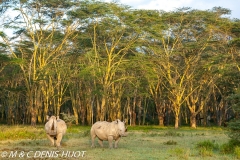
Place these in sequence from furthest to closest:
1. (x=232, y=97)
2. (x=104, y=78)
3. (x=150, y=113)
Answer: (x=150, y=113) < (x=104, y=78) < (x=232, y=97)

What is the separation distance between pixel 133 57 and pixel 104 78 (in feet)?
10.5

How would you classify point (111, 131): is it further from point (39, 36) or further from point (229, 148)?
point (39, 36)

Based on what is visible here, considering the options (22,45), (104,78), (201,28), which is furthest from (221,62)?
(22,45)

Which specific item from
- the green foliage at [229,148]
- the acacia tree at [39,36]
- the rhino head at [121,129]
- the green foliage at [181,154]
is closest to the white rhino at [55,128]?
the rhino head at [121,129]

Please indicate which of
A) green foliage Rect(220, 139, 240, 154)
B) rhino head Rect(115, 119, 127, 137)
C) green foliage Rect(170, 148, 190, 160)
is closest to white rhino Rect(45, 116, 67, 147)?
rhino head Rect(115, 119, 127, 137)

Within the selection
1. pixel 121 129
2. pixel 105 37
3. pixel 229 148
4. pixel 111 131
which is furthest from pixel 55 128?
pixel 105 37

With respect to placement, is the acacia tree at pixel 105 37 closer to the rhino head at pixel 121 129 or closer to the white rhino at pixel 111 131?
the white rhino at pixel 111 131

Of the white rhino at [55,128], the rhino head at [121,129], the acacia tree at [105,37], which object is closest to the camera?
the rhino head at [121,129]

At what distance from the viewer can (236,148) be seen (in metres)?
12.2

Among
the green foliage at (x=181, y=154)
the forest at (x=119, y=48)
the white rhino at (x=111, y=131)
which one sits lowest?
the green foliage at (x=181, y=154)

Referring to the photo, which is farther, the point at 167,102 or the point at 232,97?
the point at 167,102

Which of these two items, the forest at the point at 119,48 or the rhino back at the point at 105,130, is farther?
the forest at the point at 119,48

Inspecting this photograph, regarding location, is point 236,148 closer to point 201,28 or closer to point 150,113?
point 201,28

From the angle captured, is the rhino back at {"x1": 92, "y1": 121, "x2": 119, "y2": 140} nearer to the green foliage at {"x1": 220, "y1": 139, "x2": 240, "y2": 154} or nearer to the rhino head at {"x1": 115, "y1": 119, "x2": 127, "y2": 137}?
the rhino head at {"x1": 115, "y1": 119, "x2": 127, "y2": 137}
